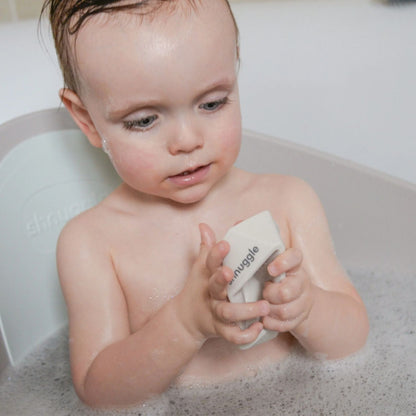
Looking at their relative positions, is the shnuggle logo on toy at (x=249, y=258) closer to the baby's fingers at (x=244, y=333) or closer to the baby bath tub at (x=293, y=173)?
the baby's fingers at (x=244, y=333)

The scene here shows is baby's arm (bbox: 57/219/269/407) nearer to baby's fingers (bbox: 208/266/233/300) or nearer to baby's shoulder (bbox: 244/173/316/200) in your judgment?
baby's fingers (bbox: 208/266/233/300)

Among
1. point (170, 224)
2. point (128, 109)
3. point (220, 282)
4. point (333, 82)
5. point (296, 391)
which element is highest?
point (128, 109)

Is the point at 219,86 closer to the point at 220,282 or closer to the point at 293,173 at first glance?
the point at 220,282

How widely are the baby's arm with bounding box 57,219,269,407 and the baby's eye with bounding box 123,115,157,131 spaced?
15 centimetres

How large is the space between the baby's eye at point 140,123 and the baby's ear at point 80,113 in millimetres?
104

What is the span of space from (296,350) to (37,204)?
1.73ft

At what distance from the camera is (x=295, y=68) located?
1.44m

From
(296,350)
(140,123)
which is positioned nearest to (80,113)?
(140,123)

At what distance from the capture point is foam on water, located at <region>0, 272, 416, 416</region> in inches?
35.4

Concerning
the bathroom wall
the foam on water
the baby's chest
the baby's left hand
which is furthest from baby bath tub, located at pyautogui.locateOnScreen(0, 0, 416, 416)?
the bathroom wall

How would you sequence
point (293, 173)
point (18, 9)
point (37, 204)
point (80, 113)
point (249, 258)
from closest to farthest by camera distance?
point (249, 258), point (80, 113), point (37, 204), point (293, 173), point (18, 9)

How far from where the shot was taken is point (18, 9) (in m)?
1.73

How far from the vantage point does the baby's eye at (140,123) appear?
2.51ft

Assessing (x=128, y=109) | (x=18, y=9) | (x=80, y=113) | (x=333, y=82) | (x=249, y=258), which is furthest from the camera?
(x=18, y=9)
